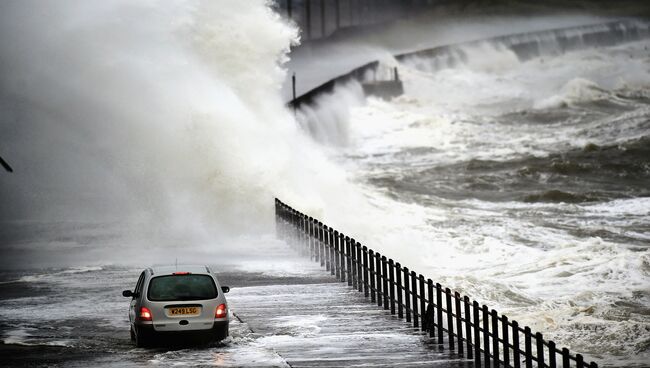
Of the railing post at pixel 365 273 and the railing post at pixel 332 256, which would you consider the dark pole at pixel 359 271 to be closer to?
the railing post at pixel 365 273

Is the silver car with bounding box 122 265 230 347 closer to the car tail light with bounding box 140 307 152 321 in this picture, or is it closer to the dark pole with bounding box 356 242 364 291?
the car tail light with bounding box 140 307 152 321

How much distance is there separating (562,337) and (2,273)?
9.38 metres

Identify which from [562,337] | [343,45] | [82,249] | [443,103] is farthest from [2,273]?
[343,45]

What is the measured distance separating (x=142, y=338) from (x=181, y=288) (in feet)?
2.25

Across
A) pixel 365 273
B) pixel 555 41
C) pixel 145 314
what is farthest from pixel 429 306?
pixel 555 41

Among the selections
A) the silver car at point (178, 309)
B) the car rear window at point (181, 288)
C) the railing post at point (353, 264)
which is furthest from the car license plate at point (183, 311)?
the railing post at point (353, 264)

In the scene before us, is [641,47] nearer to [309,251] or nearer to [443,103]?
[443,103]

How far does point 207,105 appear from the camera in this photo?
3284cm

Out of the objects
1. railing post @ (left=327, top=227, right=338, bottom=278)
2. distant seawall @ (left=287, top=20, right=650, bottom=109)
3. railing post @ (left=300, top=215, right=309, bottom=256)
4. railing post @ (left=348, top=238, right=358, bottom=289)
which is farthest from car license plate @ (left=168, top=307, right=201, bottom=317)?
distant seawall @ (left=287, top=20, right=650, bottom=109)

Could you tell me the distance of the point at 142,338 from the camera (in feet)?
41.6

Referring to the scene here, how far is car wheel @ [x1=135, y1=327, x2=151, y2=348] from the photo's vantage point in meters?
12.6

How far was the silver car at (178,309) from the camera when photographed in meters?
12.6

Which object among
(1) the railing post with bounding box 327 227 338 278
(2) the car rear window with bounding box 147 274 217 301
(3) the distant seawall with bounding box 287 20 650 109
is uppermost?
(3) the distant seawall with bounding box 287 20 650 109

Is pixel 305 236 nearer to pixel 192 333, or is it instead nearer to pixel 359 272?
pixel 359 272
